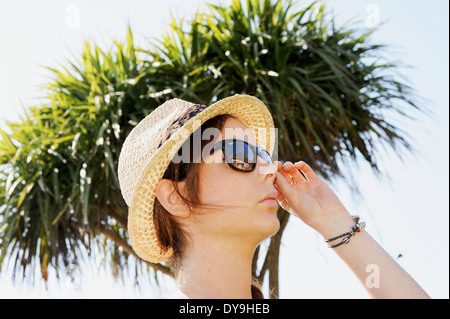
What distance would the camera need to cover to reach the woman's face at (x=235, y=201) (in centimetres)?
178

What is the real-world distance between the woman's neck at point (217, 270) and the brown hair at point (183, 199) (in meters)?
0.09

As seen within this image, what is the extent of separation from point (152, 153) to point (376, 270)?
2.62 feet

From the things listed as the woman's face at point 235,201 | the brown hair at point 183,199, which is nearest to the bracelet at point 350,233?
the woman's face at point 235,201

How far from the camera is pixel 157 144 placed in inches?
75.6

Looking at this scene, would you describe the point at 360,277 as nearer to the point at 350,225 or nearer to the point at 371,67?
the point at 350,225

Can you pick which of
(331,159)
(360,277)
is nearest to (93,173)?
(331,159)

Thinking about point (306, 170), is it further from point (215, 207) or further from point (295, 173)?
point (215, 207)

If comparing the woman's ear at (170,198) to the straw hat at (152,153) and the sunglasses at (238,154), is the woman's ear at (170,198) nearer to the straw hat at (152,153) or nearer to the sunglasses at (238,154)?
the straw hat at (152,153)

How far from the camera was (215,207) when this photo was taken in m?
1.81

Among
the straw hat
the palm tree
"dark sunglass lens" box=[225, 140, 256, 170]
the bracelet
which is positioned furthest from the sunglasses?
the palm tree

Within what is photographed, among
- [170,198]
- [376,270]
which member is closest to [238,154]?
[170,198]

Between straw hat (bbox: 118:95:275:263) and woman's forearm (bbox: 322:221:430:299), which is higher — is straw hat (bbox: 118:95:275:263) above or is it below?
above

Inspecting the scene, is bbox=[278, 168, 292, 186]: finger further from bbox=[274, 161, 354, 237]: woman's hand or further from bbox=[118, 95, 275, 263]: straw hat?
bbox=[118, 95, 275, 263]: straw hat

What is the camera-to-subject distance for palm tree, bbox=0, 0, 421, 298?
15.9ft
